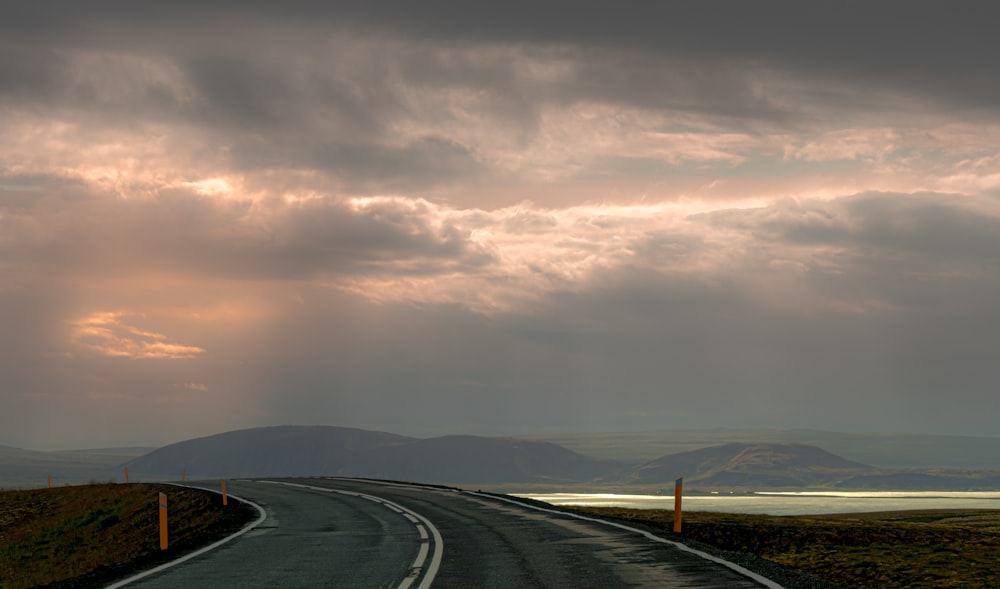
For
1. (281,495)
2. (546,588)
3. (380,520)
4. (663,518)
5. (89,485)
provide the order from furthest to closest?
(89,485), (281,495), (663,518), (380,520), (546,588)

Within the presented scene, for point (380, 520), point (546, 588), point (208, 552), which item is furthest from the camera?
point (380, 520)

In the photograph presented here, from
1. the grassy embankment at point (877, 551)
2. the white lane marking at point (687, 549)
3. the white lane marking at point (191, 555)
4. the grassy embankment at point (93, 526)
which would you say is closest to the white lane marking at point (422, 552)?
the white lane marking at point (191, 555)

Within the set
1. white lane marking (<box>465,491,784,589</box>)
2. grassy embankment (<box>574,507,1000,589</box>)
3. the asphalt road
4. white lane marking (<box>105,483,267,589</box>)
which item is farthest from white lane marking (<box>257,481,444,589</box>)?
grassy embankment (<box>574,507,1000,589</box>)

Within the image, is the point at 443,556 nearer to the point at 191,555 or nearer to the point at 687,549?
the point at 687,549

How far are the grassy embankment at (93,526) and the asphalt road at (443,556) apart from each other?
3.21m

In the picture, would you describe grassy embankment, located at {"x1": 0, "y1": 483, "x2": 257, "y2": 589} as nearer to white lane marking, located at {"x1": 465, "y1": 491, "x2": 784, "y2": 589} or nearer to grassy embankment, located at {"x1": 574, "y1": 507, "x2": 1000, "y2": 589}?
white lane marking, located at {"x1": 465, "y1": 491, "x2": 784, "y2": 589}

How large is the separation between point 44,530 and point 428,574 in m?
36.4

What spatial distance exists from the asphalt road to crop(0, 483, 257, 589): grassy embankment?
10.5ft

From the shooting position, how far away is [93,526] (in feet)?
144

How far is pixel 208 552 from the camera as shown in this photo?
19891mm

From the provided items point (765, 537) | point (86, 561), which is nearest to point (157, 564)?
point (765, 537)

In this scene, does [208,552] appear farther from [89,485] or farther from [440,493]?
[89,485]

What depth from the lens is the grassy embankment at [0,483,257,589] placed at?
32.1 m

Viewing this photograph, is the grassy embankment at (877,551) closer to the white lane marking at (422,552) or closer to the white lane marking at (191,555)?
the white lane marking at (422,552)
